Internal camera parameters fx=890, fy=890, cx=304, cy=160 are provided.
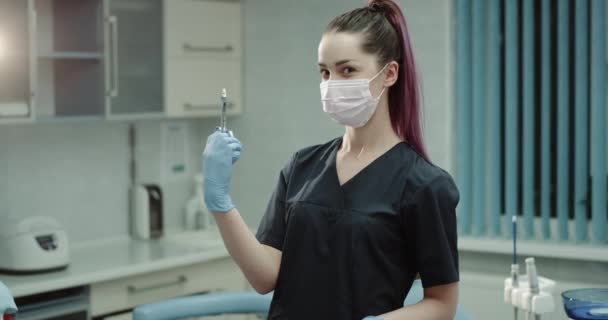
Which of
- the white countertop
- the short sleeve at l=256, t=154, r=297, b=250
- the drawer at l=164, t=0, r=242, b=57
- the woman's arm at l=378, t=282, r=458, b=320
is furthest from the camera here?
the drawer at l=164, t=0, r=242, b=57

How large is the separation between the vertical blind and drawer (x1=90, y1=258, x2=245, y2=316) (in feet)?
3.51

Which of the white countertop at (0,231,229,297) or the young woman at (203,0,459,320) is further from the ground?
the young woman at (203,0,459,320)

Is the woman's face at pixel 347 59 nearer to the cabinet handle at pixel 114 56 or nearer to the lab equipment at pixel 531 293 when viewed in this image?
the lab equipment at pixel 531 293

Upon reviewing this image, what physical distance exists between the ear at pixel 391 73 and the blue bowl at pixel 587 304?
Result: 2.35ft

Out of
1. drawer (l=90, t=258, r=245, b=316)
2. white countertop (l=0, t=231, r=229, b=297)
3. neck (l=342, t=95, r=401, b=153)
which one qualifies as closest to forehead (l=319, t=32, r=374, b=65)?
neck (l=342, t=95, r=401, b=153)

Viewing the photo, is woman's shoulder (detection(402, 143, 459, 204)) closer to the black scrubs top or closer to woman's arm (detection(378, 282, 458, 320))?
the black scrubs top

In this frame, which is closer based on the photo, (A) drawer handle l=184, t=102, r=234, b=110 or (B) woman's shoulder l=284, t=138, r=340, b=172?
(B) woman's shoulder l=284, t=138, r=340, b=172

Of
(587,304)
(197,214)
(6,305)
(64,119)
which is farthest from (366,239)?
(197,214)

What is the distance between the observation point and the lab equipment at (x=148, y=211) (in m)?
4.14

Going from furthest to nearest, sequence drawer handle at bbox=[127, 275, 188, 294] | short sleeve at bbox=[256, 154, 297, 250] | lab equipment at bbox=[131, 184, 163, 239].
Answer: lab equipment at bbox=[131, 184, 163, 239] → drawer handle at bbox=[127, 275, 188, 294] → short sleeve at bbox=[256, 154, 297, 250]

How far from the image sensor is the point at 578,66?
354 centimetres

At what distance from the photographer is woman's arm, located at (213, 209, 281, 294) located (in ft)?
6.40

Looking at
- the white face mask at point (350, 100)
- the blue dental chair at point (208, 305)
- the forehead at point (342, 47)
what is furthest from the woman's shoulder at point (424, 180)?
the blue dental chair at point (208, 305)

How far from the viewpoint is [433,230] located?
6.23 feet
